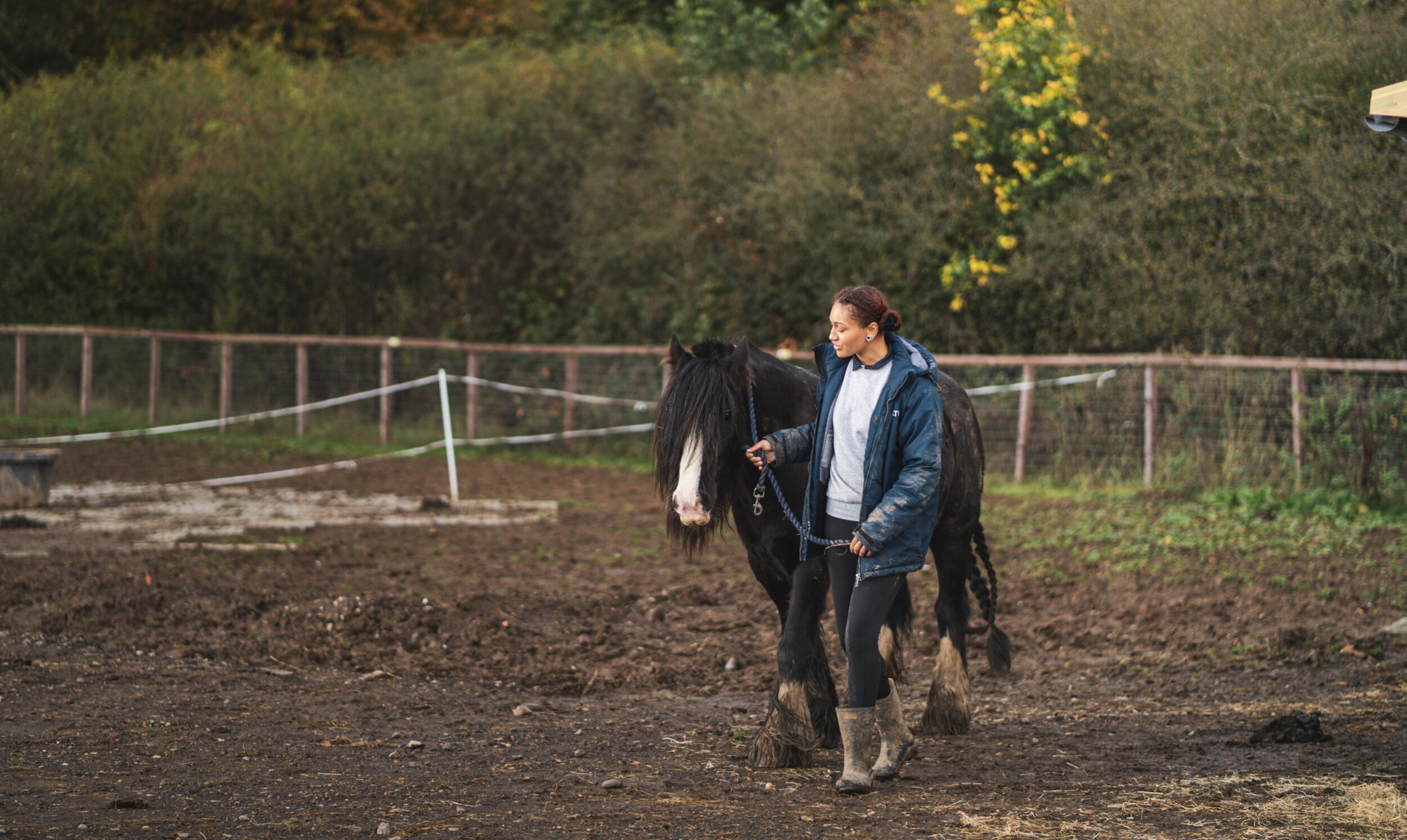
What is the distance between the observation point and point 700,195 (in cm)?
1945

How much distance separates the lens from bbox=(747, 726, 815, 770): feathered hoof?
4715 millimetres

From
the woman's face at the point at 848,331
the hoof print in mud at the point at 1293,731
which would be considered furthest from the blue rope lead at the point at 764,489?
the hoof print in mud at the point at 1293,731

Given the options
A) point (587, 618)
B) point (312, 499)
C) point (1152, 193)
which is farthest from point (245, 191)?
point (587, 618)

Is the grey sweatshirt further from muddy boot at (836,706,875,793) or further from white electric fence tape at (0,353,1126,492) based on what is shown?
white electric fence tape at (0,353,1126,492)

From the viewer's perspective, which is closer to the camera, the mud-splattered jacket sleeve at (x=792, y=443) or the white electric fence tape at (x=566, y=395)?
the mud-splattered jacket sleeve at (x=792, y=443)

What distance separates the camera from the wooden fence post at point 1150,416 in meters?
12.9

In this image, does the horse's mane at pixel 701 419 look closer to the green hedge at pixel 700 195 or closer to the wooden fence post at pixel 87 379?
the green hedge at pixel 700 195

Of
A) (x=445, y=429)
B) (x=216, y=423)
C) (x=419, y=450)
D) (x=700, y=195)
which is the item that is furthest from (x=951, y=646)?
(x=700, y=195)

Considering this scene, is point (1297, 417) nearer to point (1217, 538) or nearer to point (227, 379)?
point (1217, 538)

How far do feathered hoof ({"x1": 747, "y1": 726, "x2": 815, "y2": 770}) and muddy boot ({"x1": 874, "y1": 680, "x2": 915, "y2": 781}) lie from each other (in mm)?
310

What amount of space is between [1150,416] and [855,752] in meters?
9.65

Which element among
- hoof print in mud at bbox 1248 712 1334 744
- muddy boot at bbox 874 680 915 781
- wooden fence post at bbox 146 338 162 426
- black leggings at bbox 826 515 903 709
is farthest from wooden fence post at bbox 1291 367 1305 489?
wooden fence post at bbox 146 338 162 426

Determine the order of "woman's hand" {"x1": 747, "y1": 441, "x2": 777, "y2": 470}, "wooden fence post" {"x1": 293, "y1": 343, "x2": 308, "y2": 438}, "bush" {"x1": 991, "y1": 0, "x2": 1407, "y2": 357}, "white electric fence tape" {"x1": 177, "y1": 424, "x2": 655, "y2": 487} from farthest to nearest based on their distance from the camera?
"wooden fence post" {"x1": 293, "y1": 343, "x2": 308, "y2": 438} < "white electric fence tape" {"x1": 177, "y1": 424, "x2": 655, "y2": 487} < "bush" {"x1": 991, "y1": 0, "x2": 1407, "y2": 357} < "woman's hand" {"x1": 747, "y1": 441, "x2": 777, "y2": 470}

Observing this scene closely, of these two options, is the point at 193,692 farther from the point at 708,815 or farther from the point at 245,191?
the point at 245,191
